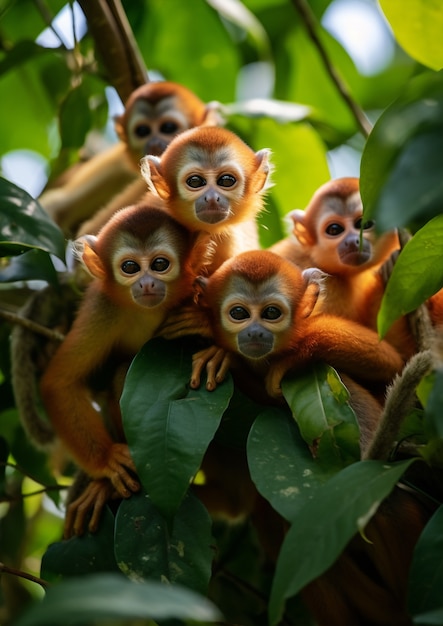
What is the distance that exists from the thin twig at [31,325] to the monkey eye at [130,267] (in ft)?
1.88

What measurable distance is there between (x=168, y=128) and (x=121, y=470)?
2.73 m

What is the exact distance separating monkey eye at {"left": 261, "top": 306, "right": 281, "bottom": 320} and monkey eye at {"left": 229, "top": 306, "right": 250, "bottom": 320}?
0.26 ft

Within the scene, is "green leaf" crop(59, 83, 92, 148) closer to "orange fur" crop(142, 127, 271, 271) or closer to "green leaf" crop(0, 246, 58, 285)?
"orange fur" crop(142, 127, 271, 271)

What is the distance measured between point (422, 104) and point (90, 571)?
1.99 m

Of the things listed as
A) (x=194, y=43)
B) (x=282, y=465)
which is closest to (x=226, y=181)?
(x=282, y=465)

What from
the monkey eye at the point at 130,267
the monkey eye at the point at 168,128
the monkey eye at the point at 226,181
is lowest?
the monkey eye at the point at 130,267

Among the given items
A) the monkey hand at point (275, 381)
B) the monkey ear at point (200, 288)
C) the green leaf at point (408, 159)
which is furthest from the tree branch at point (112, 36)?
the green leaf at point (408, 159)

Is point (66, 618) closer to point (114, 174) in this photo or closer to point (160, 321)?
point (160, 321)

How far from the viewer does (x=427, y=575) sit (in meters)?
2.48

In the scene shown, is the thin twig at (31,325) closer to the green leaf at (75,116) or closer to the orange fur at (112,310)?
the orange fur at (112,310)

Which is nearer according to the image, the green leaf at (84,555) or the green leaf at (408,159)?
the green leaf at (408,159)

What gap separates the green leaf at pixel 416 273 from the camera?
109 inches

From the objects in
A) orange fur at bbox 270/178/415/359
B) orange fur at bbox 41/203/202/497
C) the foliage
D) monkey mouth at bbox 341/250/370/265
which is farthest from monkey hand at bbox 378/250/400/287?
orange fur at bbox 41/203/202/497

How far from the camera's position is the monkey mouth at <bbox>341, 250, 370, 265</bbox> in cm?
420
